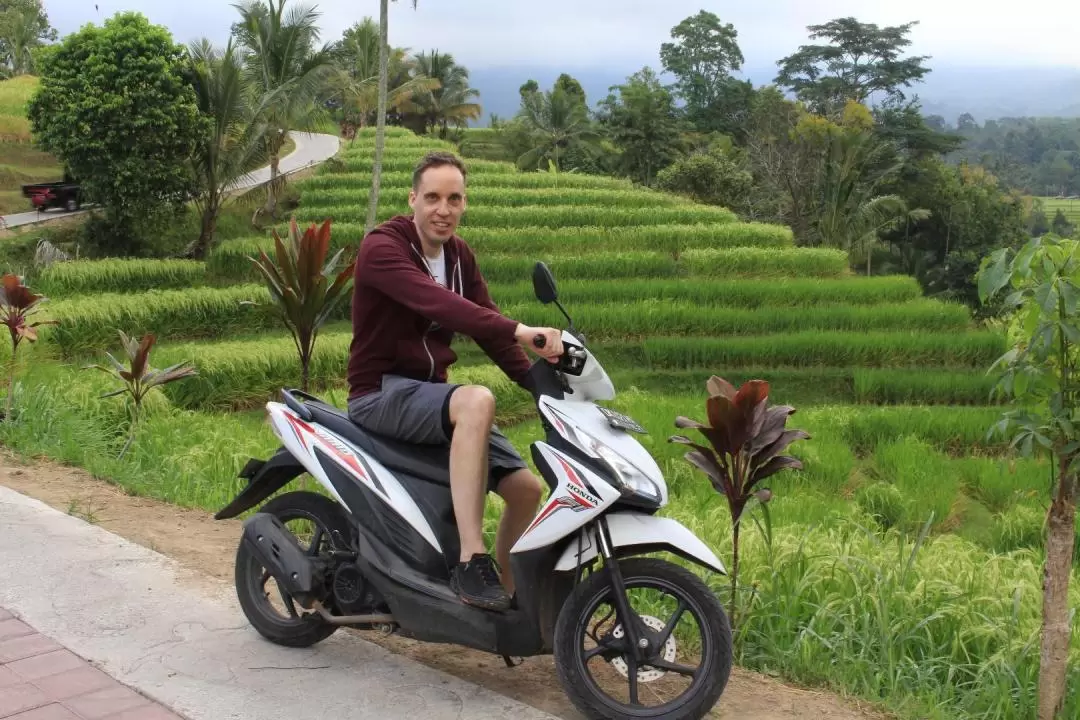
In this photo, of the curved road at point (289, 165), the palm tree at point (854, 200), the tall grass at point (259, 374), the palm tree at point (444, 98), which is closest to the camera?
the tall grass at point (259, 374)

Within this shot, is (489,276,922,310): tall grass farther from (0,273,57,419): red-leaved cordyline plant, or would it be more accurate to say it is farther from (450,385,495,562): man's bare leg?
(450,385,495,562): man's bare leg

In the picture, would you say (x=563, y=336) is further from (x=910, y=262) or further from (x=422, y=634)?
(x=910, y=262)

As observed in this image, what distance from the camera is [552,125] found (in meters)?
32.7

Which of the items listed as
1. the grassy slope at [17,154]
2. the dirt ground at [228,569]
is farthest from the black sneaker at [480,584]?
the grassy slope at [17,154]

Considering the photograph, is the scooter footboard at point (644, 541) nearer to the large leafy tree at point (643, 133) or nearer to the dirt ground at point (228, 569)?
the dirt ground at point (228, 569)

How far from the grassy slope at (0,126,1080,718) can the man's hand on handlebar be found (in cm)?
119

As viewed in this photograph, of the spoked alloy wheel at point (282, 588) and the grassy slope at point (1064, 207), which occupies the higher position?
the grassy slope at point (1064, 207)

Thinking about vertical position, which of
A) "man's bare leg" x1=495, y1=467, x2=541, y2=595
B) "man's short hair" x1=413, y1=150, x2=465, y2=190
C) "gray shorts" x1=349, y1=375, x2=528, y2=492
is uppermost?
"man's short hair" x1=413, y1=150, x2=465, y2=190

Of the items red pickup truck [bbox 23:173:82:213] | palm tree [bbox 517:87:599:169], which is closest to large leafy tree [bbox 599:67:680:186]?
palm tree [bbox 517:87:599:169]

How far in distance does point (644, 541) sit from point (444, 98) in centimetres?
3883

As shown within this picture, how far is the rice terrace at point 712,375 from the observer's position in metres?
3.26

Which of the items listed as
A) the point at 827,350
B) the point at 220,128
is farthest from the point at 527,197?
the point at 827,350

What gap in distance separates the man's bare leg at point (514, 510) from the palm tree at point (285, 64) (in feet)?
53.9

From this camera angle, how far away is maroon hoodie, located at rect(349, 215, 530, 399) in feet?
9.16
